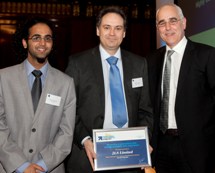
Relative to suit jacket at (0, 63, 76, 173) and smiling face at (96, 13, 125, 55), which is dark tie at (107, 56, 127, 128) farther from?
suit jacket at (0, 63, 76, 173)

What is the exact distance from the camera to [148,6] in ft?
22.4

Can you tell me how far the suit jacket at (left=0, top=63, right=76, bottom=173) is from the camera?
2006 millimetres

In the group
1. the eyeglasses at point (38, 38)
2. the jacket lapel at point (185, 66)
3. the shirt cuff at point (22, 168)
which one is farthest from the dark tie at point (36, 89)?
the jacket lapel at point (185, 66)

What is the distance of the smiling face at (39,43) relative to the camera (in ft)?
7.20

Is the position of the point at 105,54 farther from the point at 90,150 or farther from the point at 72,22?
the point at 72,22

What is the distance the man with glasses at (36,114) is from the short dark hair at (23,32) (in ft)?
Result: 0.36

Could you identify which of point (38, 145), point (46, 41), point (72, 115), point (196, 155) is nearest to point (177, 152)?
point (196, 155)

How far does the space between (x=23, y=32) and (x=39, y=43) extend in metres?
0.24

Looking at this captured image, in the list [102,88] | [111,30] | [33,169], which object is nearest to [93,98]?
[102,88]

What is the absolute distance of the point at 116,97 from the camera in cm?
221

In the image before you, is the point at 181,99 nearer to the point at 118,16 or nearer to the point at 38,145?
the point at 118,16

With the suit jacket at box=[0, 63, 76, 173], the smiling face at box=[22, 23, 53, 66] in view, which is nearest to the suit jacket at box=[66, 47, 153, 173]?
the suit jacket at box=[0, 63, 76, 173]

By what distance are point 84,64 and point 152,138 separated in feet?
2.74

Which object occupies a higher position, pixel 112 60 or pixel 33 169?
pixel 112 60
